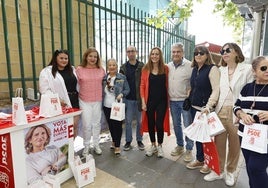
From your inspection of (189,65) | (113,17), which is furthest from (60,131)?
(113,17)

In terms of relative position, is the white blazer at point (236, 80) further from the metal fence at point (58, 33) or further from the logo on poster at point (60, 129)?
the metal fence at point (58, 33)

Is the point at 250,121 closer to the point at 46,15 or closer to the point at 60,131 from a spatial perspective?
the point at 60,131

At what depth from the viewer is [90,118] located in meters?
3.89

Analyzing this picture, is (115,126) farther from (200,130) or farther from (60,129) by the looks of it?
(200,130)

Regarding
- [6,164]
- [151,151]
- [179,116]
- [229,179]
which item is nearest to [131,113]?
[151,151]

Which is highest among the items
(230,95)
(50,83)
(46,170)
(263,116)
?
(50,83)

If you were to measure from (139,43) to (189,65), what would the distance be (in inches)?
119

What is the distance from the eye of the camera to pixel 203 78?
10.6ft

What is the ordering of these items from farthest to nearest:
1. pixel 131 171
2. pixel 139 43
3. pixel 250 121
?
pixel 139 43 → pixel 131 171 → pixel 250 121

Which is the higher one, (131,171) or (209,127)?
(209,127)

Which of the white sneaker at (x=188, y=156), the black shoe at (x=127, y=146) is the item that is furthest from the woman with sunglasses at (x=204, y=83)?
the black shoe at (x=127, y=146)

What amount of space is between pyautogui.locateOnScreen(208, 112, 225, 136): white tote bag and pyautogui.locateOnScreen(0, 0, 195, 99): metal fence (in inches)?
109

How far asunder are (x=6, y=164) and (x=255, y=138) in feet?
8.34

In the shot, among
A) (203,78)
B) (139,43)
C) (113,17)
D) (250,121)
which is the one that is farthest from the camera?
(139,43)
